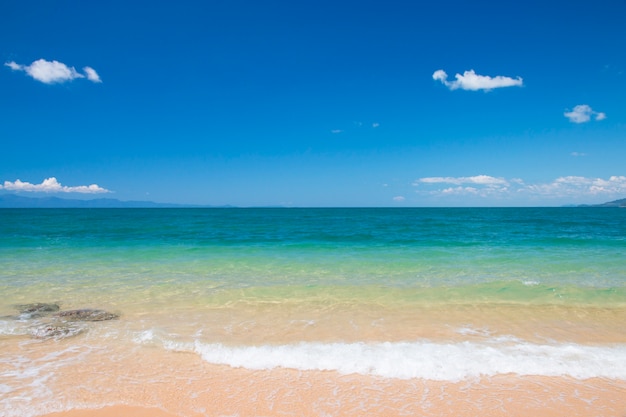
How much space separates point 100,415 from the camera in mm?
3889

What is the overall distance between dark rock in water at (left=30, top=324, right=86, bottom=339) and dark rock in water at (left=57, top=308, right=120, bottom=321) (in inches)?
19.9

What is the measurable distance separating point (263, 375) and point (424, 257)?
42.1 ft

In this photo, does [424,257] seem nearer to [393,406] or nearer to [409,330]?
[409,330]

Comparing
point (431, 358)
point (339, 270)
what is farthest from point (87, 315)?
point (339, 270)

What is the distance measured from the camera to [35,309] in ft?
25.7

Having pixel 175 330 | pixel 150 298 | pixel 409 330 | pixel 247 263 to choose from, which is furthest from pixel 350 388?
pixel 247 263

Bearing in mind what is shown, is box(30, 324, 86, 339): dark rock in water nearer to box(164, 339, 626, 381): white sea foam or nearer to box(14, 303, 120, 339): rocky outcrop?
box(14, 303, 120, 339): rocky outcrop

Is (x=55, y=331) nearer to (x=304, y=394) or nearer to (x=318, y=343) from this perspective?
(x=318, y=343)

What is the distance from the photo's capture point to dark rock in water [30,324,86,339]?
614cm

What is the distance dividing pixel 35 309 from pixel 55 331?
2280 mm

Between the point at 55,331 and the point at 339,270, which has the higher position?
the point at 55,331

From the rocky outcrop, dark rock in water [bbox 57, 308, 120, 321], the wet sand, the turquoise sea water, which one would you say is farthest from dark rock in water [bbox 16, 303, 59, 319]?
the wet sand

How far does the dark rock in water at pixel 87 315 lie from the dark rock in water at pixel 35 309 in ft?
1.39

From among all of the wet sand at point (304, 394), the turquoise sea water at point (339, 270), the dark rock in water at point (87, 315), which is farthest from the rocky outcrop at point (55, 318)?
the wet sand at point (304, 394)
